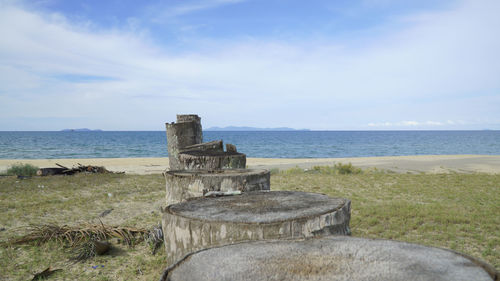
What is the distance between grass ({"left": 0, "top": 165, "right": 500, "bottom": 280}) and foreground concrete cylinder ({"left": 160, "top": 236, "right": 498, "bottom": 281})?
326cm

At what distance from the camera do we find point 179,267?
144cm

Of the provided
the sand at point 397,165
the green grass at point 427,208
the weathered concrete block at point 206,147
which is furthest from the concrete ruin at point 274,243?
the sand at point 397,165

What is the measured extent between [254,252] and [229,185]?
1551mm

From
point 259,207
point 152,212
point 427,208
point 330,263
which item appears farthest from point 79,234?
point 427,208

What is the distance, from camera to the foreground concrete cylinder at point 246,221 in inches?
76.9

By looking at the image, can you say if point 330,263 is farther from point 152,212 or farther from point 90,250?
point 152,212

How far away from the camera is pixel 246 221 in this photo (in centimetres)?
200

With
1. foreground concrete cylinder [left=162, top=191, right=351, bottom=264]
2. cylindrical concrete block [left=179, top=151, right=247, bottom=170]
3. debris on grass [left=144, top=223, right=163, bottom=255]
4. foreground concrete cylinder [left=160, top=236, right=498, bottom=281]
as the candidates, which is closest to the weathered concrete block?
cylindrical concrete block [left=179, top=151, right=247, bottom=170]

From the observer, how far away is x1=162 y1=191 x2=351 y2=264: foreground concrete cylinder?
1.95 m

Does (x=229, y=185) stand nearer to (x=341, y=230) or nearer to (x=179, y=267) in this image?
(x=341, y=230)

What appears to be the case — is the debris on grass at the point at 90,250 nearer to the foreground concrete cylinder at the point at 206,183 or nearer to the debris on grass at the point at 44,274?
the debris on grass at the point at 44,274

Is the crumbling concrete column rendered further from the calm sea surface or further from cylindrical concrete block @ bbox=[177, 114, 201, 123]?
the calm sea surface

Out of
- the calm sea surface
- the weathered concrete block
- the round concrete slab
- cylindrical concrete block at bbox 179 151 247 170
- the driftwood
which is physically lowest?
the calm sea surface

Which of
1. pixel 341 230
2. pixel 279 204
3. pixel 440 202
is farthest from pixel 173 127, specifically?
pixel 440 202
